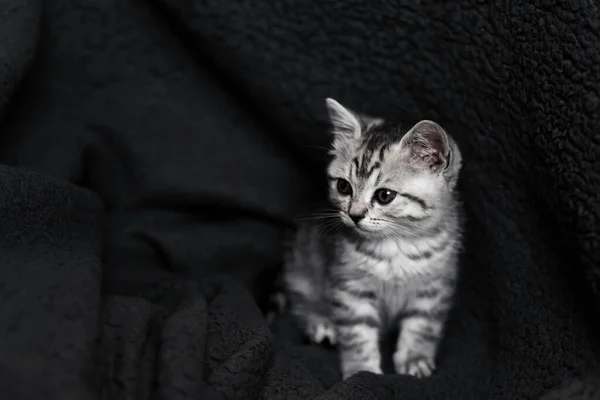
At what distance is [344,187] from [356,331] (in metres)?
0.23

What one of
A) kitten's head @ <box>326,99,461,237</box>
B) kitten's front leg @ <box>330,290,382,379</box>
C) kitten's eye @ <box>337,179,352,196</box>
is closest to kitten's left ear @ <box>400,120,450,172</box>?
kitten's head @ <box>326,99,461,237</box>

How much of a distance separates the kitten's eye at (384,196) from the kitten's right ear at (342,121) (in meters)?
0.11

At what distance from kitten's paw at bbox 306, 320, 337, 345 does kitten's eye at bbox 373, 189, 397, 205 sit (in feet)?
0.81

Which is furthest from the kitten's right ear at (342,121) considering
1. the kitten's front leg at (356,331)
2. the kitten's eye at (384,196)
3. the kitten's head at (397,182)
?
the kitten's front leg at (356,331)

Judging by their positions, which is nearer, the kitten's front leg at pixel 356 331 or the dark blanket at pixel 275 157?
the dark blanket at pixel 275 157

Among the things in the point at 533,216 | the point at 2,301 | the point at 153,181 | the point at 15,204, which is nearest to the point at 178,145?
the point at 153,181

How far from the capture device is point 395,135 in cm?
116

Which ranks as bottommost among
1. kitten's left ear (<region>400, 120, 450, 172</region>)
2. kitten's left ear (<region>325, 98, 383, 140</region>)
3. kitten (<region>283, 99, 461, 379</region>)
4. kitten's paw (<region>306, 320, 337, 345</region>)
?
kitten's paw (<region>306, 320, 337, 345</region>)

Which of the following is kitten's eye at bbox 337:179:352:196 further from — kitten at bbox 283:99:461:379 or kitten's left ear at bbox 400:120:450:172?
kitten's left ear at bbox 400:120:450:172

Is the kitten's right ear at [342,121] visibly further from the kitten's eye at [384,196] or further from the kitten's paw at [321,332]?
the kitten's paw at [321,332]

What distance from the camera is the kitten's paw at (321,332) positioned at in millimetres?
1212

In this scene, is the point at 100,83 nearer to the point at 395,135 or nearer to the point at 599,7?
the point at 395,135

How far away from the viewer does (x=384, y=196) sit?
1.14 m

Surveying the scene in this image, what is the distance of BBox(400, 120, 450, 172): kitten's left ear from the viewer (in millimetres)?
1063
